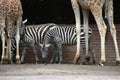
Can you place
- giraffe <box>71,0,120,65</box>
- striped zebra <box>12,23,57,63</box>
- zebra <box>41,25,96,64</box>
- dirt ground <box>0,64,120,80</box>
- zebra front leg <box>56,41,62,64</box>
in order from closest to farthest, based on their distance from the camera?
dirt ground <box>0,64,120,80</box>, giraffe <box>71,0,120,65</box>, zebra <box>41,25,96,64</box>, zebra front leg <box>56,41,62,64</box>, striped zebra <box>12,23,57,63</box>

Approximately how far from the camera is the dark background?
14.9m

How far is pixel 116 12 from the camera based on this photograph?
48.9 ft

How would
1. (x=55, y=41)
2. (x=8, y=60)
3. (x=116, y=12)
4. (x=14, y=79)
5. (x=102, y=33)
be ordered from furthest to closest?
(x=116, y=12)
(x=55, y=41)
(x=8, y=60)
(x=102, y=33)
(x=14, y=79)

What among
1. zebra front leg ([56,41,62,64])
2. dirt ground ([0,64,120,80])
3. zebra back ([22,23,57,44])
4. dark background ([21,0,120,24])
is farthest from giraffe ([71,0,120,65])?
dark background ([21,0,120,24])

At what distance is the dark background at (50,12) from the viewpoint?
588 inches

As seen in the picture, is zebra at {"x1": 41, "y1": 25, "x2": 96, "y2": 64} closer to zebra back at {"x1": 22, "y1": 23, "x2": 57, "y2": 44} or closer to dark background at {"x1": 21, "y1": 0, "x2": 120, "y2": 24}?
zebra back at {"x1": 22, "y1": 23, "x2": 57, "y2": 44}

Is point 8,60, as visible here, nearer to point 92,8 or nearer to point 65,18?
point 92,8

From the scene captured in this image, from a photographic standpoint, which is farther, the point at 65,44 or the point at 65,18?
the point at 65,18

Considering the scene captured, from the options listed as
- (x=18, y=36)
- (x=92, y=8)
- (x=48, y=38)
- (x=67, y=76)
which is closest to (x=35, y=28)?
(x=48, y=38)

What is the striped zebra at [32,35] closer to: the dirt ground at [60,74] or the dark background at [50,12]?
the dark background at [50,12]

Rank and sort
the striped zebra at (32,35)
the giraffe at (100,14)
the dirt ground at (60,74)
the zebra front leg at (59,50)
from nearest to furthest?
the dirt ground at (60,74) → the giraffe at (100,14) → the zebra front leg at (59,50) → the striped zebra at (32,35)

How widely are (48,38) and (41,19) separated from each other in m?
2.70

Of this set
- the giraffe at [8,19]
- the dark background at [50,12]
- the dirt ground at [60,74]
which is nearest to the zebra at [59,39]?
the giraffe at [8,19]

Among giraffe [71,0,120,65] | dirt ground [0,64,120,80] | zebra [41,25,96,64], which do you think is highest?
giraffe [71,0,120,65]
